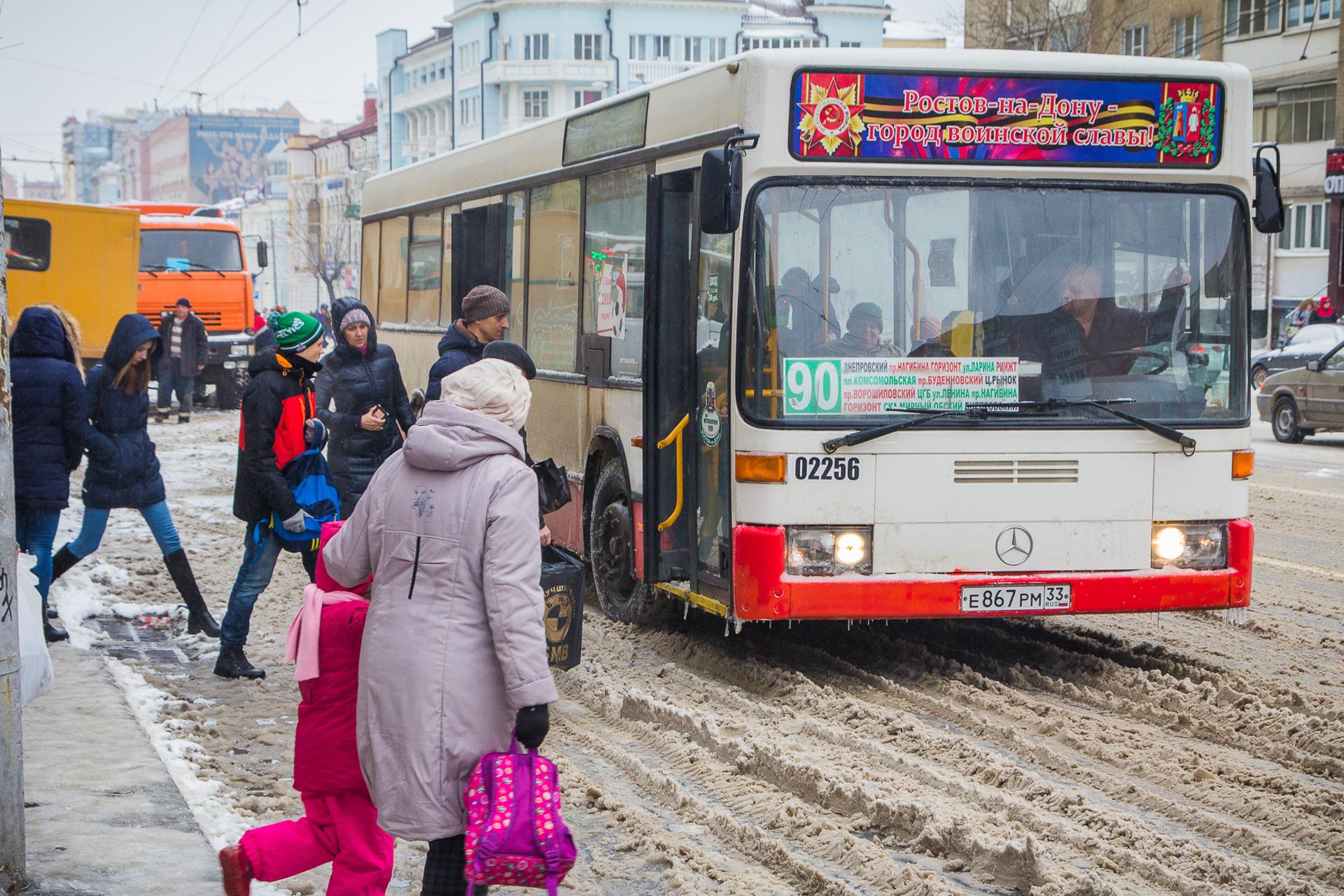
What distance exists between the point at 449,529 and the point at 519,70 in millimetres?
93097

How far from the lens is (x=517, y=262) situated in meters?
11.4

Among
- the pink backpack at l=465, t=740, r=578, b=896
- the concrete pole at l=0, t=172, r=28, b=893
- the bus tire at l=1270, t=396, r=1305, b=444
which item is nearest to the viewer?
the pink backpack at l=465, t=740, r=578, b=896

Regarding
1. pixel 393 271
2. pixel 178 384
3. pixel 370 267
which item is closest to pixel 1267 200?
pixel 393 271

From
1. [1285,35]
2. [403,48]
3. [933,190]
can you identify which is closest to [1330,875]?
[933,190]

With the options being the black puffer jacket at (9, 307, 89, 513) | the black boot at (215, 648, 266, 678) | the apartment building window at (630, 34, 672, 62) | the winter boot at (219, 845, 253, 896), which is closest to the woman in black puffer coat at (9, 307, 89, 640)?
the black puffer jacket at (9, 307, 89, 513)

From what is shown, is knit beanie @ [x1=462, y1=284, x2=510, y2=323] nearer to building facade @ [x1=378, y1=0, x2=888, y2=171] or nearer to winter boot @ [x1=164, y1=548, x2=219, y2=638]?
winter boot @ [x1=164, y1=548, x2=219, y2=638]

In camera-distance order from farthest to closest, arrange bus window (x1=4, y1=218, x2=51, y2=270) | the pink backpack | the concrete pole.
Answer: bus window (x1=4, y1=218, x2=51, y2=270) < the concrete pole < the pink backpack

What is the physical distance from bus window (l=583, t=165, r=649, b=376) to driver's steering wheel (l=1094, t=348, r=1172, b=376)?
2479 mm

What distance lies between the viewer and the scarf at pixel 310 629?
4246mm

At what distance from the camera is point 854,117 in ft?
25.0

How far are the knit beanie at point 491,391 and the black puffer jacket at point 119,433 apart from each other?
4.92 meters

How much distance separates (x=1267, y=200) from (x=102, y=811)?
5867 millimetres

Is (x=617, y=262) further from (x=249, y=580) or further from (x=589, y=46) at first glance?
(x=589, y=46)

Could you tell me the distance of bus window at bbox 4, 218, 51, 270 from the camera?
23.9 m
